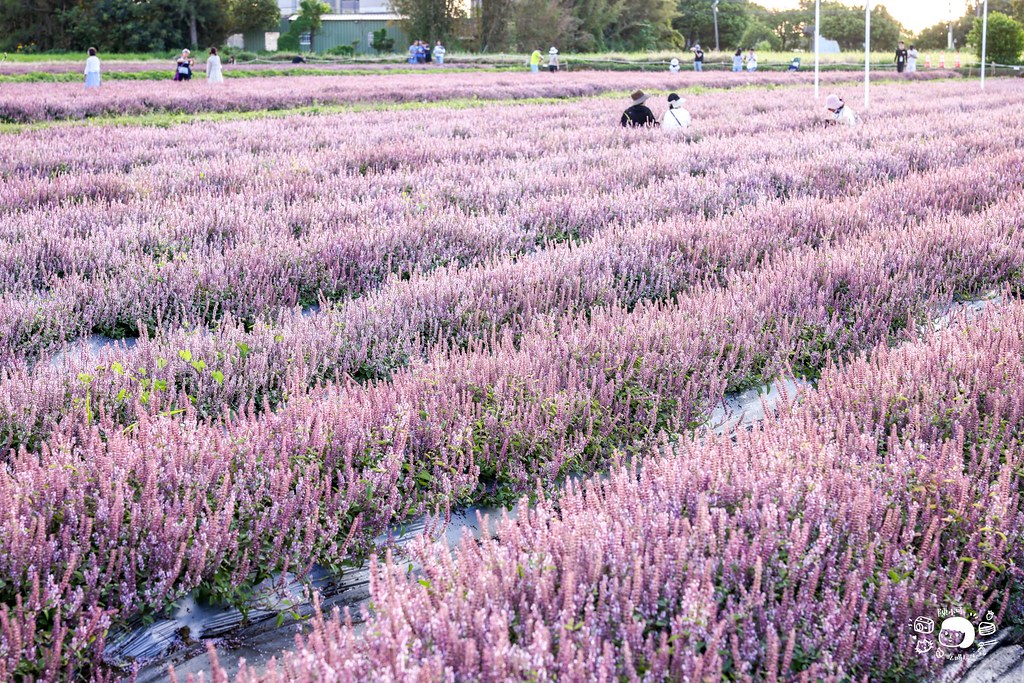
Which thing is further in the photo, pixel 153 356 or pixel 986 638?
pixel 153 356

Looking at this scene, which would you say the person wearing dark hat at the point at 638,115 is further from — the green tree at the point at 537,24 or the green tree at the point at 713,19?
the green tree at the point at 713,19

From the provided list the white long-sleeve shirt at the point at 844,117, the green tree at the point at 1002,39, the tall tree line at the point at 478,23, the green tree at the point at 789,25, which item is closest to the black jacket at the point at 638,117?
the white long-sleeve shirt at the point at 844,117

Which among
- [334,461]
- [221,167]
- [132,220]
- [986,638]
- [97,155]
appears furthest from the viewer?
[97,155]

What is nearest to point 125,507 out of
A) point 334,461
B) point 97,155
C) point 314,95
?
point 334,461

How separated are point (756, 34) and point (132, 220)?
91.1 metres

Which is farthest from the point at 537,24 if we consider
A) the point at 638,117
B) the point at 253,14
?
the point at 638,117

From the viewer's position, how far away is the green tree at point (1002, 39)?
134 feet

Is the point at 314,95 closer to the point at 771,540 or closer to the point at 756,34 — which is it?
the point at 771,540

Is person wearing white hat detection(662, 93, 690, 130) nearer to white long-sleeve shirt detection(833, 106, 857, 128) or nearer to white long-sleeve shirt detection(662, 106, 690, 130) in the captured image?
white long-sleeve shirt detection(662, 106, 690, 130)

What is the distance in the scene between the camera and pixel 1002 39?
135ft

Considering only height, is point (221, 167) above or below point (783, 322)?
above

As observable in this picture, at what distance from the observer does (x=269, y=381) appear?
362 centimetres
